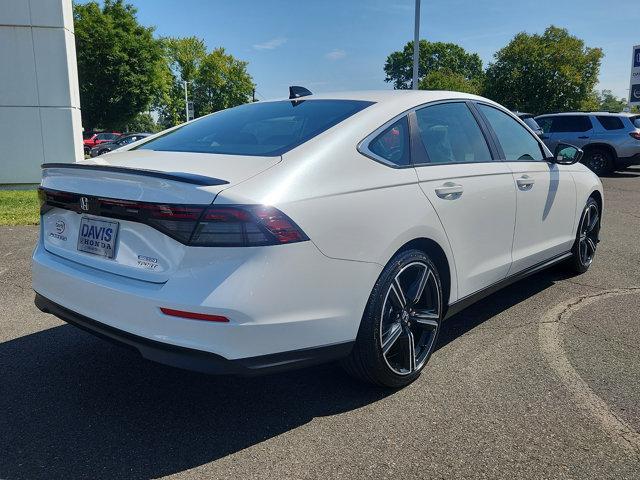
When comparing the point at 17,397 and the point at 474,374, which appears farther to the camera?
the point at 474,374

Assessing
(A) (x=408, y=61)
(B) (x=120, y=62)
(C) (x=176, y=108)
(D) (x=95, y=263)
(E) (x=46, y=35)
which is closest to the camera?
(D) (x=95, y=263)

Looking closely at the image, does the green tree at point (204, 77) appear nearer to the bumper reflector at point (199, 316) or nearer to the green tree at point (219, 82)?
the green tree at point (219, 82)

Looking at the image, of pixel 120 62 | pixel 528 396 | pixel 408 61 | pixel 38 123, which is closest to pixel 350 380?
pixel 528 396

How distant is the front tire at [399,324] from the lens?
2.79 metres

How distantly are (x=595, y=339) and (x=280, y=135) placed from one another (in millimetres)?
2641

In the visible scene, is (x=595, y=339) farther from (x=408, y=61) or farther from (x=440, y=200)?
(x=408, y=61)

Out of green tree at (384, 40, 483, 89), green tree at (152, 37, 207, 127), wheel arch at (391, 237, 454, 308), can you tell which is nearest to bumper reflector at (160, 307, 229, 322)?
wheel arch at (391, 237, 454, 308)

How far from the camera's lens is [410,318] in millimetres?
3104

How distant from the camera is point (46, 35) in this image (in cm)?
1115

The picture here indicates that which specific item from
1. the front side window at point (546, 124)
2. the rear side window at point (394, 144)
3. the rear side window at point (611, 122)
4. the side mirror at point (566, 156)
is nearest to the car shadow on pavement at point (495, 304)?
the side mirror at point (566, 156)

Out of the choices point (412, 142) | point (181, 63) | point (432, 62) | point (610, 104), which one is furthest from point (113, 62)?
point (610, 104)

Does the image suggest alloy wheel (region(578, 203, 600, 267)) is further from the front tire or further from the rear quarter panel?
the rear quarter panel

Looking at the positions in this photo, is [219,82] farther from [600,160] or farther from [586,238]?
[586,238]

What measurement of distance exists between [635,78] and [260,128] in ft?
79.9
